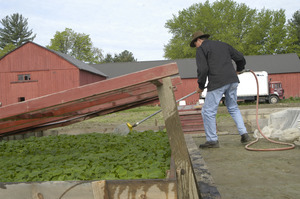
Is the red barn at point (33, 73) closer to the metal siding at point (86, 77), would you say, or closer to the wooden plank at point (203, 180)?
the metal siding at point (86, 77)

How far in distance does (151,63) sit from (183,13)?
1886 cm

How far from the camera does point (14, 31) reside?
242 ft

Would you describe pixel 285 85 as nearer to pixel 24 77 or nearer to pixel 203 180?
pixel 24 77

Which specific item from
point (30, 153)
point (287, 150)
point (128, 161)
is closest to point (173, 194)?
point (128, 161)

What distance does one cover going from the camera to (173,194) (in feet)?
6.04

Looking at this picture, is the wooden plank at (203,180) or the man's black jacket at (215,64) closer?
the wooden plank at (203,180)

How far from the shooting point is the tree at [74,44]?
6638 cm

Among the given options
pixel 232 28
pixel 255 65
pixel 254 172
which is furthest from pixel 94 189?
pixel 232 28

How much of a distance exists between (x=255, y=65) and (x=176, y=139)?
35717mm

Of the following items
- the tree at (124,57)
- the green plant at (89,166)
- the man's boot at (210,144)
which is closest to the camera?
the green plant at (89,166)

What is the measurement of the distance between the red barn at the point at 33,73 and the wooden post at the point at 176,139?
1107 inches

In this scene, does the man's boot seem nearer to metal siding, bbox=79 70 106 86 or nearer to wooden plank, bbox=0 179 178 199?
wooden plank, bbox=0 179 178 199

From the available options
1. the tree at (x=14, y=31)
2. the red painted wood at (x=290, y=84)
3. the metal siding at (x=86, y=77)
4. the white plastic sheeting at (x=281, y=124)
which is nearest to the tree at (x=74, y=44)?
the tree at (x=14, y=31)

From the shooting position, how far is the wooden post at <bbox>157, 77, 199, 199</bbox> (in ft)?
7.15
